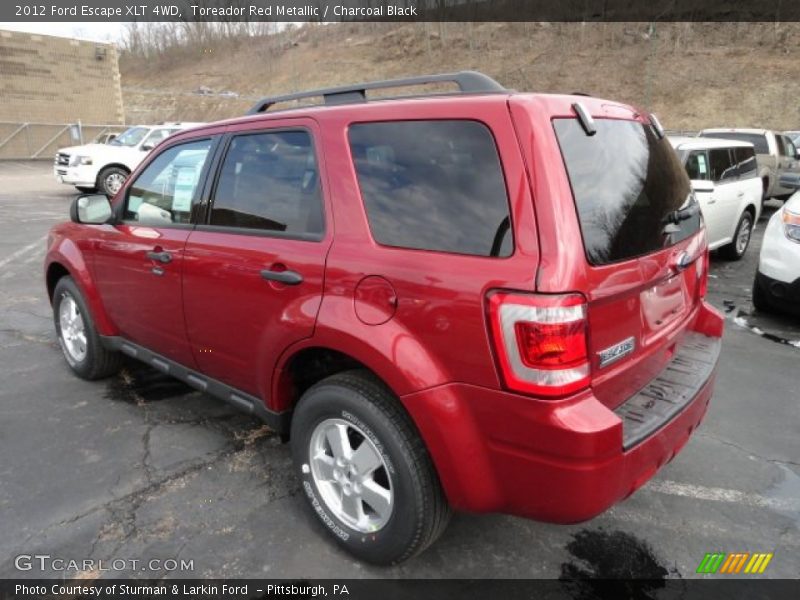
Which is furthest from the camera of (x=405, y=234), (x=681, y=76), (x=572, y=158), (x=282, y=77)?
(x=282, y=77)

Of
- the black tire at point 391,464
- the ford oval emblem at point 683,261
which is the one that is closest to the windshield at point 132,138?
the black tire at point 391,464

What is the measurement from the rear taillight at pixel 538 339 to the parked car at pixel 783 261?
14.2 ft

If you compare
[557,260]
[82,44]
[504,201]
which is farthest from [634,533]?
[82,44]

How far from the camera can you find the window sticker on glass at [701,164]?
7570mm

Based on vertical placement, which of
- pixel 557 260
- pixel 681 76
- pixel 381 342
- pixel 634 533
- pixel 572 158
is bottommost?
pixel 634 533

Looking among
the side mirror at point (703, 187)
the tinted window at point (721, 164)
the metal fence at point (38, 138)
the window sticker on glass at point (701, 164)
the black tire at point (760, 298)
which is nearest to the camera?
the black tire at point (760, 298)

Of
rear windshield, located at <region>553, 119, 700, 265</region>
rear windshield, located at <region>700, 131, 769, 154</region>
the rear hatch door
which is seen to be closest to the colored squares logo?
the rear hatch door

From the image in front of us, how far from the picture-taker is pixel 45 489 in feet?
9.54

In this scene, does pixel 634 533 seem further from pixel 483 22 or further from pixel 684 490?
pixel 483 22

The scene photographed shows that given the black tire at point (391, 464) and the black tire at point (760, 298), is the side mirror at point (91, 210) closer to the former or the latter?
the black tire at point (391, 464)

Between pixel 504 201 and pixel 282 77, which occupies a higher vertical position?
pixel 282 77

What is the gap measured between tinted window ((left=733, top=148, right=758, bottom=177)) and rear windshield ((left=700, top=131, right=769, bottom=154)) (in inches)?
160

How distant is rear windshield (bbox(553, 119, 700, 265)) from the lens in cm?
198

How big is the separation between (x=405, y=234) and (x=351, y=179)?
372 millimetres
